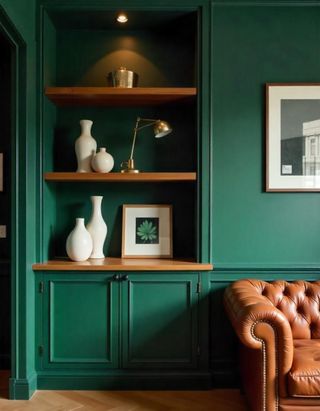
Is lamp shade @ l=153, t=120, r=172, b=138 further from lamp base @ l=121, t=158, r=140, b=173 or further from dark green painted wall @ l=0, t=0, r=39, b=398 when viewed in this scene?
dark green painted wall @ l=0, t=0, r=39, b=398

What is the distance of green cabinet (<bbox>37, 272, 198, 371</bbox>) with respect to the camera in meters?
2.86

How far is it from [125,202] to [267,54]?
4.84 feet

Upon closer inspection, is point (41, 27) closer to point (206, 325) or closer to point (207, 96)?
point (207, 96)

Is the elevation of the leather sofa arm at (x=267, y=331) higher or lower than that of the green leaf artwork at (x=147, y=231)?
lower

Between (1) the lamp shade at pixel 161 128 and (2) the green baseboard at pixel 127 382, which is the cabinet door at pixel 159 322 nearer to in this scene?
(2) the green baseboard at pixel 127 382

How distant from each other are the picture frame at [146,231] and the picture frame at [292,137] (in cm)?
81

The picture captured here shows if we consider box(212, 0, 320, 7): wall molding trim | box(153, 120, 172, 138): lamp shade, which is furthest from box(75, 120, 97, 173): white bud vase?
box(212, 0, 320, 7): wall molding trim

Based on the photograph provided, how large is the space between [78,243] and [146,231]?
53cm

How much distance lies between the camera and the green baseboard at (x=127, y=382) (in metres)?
2.86

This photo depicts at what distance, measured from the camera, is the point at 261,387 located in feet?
7.14

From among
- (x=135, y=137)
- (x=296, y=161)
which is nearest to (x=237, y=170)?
(x=296, y=161)

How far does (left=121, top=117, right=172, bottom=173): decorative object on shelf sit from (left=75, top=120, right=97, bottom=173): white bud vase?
10.1 inches

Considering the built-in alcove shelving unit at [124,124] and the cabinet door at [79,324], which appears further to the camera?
the built-in alcove shelving unit at [124,124]

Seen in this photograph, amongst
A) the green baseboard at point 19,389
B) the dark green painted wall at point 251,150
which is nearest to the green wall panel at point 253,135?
the dark green painted wall at point 251,150
